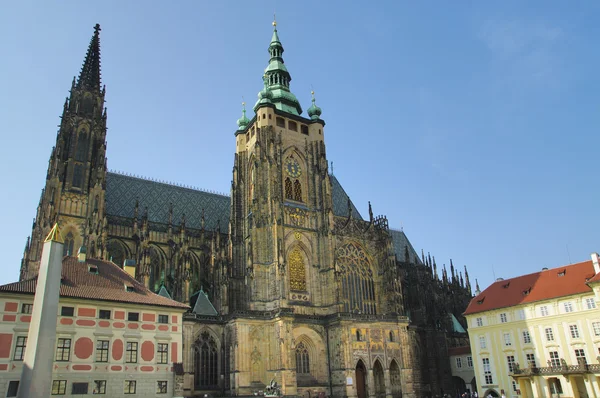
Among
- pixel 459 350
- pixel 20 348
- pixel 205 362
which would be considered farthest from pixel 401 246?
pixel 20 348

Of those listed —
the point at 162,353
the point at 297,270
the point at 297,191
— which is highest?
the point at 297,191

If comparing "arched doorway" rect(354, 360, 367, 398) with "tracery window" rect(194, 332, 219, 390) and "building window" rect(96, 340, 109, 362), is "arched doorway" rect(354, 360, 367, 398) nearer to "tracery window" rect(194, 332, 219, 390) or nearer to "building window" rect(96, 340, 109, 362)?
"tracery window" rect(194, 332, 219, 390)

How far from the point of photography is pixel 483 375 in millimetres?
46094

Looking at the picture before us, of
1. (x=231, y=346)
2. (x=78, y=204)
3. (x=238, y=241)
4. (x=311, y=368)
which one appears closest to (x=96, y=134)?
(x=78, y=204)

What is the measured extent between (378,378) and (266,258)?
49.4 ft

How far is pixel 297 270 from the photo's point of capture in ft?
160

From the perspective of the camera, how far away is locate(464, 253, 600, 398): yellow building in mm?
39188

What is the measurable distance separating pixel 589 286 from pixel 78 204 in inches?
1748

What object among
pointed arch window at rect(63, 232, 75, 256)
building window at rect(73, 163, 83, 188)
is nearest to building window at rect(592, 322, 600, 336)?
pointed arch window at rect(63, 232, 75, 256)

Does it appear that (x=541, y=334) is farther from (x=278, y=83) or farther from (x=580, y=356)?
(x=278, y=83)

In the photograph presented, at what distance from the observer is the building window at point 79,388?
Answer: 94.1 feet

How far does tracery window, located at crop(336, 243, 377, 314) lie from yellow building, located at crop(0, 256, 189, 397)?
70.7 feet

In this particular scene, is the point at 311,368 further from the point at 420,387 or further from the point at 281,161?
the point at 281,161

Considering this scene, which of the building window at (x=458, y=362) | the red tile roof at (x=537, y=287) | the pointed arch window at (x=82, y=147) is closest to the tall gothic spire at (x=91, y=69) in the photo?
the pointed arch window at (x=82, y=147)
